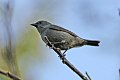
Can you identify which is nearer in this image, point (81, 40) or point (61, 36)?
point (61, 36)

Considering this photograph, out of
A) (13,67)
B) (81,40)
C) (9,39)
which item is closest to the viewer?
(13,67)

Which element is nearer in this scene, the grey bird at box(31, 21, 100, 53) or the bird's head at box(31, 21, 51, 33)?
the grey bird at box(31, 21, 100, 53)

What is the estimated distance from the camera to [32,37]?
693cm

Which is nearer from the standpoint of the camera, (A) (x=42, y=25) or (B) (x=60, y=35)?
(B) (x=60, y=35)

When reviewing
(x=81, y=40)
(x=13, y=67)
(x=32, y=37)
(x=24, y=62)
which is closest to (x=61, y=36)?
(x=81, y=40)

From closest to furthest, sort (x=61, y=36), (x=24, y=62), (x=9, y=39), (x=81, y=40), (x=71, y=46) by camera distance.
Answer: (x=9, y=39), (x=71, y=46), (x=61, y=36), (x=81, y=40), (x=24, y=62)

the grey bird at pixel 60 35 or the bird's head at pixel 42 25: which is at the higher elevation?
the bird's head at pixel 42 25

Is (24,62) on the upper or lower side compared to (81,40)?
lower

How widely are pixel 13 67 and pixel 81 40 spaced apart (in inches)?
59.2

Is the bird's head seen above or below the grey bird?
above

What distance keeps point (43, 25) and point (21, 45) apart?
3.03 meters

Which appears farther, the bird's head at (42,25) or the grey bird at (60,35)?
the bird's head at (42,25)

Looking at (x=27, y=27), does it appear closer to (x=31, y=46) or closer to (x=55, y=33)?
(x=31, y=46)

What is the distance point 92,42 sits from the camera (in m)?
3.42
